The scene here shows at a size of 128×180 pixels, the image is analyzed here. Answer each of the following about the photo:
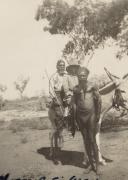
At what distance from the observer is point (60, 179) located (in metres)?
4.50

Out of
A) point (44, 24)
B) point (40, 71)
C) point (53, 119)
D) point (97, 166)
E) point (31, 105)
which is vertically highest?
point (44, 24)

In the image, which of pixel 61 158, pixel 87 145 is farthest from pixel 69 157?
pixel 87 145

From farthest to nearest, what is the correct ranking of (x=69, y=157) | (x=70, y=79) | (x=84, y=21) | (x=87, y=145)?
(x=84, y=21), (x=69, y=157), (x=70, y=79), (x=87, y=145)

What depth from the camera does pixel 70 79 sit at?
5.04 m

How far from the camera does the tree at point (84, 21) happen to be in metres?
6.23

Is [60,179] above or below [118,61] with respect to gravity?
below

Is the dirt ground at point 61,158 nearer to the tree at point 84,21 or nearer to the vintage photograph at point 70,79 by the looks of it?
the vintage photograph at point 70,79

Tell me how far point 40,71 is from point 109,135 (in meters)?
1.60

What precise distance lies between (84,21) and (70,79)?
1.78 m

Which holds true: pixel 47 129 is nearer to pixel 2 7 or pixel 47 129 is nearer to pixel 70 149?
pixel 70 149

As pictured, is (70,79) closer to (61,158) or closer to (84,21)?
(61,158)

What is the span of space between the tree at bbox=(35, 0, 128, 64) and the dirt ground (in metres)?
1.42

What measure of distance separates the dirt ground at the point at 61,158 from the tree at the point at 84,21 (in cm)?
142

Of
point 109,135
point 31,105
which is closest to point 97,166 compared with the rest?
point 109,135
